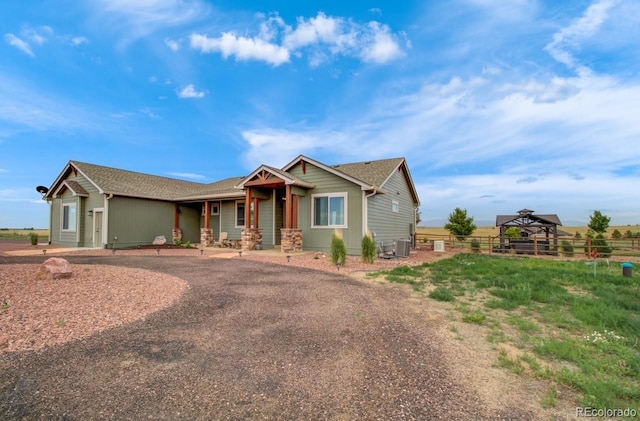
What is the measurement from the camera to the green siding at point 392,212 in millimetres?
14547

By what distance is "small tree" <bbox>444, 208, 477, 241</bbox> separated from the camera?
985 inches

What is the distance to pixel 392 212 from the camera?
17.0m

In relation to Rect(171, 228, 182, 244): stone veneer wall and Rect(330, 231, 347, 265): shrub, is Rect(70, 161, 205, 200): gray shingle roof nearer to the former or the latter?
Rect(171, 228, 182, 244): stone veneer wall

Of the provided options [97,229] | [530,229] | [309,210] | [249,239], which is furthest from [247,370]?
[530,229]

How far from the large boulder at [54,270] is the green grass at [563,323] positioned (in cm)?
797

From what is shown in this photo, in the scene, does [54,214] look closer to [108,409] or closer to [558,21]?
[108,409]

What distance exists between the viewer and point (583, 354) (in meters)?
3.57

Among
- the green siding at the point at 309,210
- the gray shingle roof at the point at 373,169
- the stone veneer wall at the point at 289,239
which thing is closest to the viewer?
the green siding at the point at 309,210

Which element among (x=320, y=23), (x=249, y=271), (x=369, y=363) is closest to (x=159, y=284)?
(x=249, y=271)

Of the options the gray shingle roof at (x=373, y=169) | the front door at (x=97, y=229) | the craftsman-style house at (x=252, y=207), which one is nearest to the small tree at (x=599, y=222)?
the craftsman-style house at (x=252, y=207)

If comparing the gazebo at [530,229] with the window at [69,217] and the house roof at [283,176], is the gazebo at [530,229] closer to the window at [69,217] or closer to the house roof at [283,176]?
the house roof at [283,176]

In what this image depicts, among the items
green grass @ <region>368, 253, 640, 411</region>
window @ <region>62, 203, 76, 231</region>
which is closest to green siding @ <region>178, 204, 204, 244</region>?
window @ <region>62, 203, 76, 231</region>

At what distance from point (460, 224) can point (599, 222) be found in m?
10.7

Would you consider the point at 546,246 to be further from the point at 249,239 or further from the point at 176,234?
the point at 176,234
